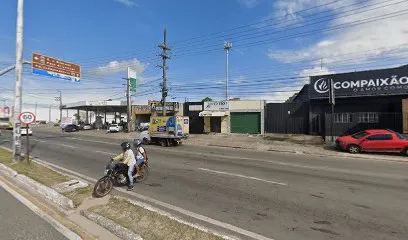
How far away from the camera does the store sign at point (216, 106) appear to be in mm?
37875

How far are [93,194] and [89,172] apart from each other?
179 inches

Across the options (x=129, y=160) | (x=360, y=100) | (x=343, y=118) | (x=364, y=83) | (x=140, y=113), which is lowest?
(x=129, y=160)

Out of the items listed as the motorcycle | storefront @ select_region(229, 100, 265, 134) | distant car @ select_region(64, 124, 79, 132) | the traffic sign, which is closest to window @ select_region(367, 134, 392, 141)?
storefront @ select_region(229, 100, 265, 134)

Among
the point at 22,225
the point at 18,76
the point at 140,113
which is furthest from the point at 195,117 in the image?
the point at 22,225

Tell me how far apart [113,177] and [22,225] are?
11.6 feet

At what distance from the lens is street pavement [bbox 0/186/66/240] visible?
5.76 meters

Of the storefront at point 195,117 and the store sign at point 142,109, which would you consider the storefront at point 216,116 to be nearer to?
the storefront at point 195,117

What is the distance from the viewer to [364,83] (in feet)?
89.6

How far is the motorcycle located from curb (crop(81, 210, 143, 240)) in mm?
1593

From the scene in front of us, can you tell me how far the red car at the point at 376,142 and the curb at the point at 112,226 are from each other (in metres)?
19.1

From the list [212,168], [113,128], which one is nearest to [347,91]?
[212,168]

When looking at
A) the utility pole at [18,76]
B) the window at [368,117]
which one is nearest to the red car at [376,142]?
the window at [368,117]

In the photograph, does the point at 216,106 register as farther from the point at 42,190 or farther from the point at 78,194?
the point at 78,194

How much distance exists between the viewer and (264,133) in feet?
115
